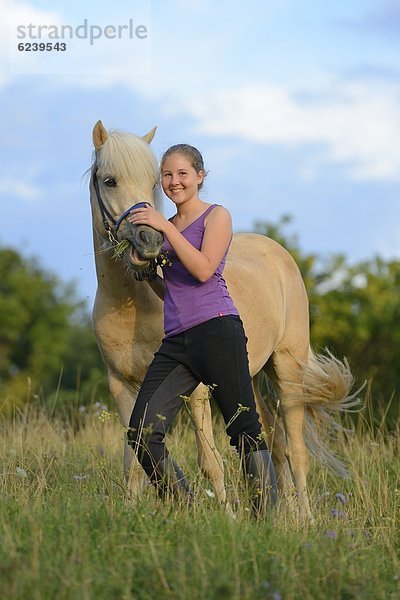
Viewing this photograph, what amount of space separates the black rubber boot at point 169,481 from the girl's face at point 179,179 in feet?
4.39

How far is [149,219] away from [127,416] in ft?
4.86

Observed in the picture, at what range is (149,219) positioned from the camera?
4.39m

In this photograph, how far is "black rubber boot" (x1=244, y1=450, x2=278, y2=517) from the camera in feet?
15.3

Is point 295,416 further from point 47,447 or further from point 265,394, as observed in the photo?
point 47,447

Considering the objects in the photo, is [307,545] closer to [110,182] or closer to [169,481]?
[169,481]

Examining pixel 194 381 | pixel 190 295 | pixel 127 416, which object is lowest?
pixel 127 416

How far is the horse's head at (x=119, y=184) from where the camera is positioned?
4.69 metres

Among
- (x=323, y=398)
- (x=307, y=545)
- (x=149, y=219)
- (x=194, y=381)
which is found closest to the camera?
(x=307, y=545)

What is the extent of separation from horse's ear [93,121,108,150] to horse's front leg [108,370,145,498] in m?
1.35

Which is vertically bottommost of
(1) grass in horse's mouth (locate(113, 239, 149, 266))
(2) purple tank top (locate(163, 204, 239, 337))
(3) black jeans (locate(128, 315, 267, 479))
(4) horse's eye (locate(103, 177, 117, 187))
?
(3) black jeans (locate(128, 315, 267, 479))

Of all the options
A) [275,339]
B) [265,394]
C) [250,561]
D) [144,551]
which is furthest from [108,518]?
[265,394]

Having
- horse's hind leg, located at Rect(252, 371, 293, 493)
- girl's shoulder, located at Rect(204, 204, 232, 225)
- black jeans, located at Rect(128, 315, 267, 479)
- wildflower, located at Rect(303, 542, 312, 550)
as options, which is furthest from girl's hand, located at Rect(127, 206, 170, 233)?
horse's hind leg, located at Rect(252, 371, 293, 493)

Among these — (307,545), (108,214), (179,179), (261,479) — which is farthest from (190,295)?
A: (307,545)

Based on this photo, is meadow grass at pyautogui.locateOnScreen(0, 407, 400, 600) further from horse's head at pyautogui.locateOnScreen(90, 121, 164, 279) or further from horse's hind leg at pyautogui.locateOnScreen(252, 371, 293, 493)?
horse's hind leg at pyautogui.locateOnScreen(252, 371, 293, 493)
